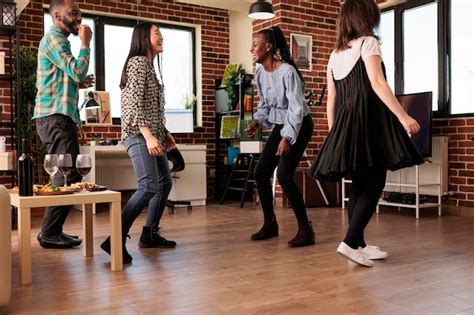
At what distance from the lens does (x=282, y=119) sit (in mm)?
3447

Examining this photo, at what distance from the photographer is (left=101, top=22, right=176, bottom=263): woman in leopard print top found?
2.91m

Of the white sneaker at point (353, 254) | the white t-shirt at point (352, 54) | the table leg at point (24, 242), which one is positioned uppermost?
the white t-shirt at point (352, 54)

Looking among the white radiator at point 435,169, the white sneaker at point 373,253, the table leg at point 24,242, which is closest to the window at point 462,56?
the white radiator at point 435,169

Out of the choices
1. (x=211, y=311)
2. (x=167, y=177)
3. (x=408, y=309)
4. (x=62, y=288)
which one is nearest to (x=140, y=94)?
(x=167, y=177)

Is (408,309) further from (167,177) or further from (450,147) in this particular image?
(450,147)

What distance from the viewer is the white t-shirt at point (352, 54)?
2676 mm

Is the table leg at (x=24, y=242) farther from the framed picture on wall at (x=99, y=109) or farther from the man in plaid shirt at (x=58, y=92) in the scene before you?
the framed picture on wall at (x=99, y=109)

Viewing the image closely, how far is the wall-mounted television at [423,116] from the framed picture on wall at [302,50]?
4.50 ft

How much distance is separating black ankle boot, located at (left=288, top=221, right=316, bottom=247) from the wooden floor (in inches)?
2.6

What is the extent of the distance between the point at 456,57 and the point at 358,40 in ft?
9.76

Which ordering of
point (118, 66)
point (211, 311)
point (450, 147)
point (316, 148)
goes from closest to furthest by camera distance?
point (211, 311), point (450, 147), point (316, 148), point (118, 66)

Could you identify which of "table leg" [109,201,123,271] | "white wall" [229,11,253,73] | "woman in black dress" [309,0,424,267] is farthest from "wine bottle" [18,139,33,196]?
"white wall" [229,11,253,73]

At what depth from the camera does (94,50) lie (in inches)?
256

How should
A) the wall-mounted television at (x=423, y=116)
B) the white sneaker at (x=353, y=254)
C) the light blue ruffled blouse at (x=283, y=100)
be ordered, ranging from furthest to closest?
the wall-mounted television at (x=423, y=116) → the light blue ruffled blouse at (x=283, y=100) → the white sneaker at (x=353, y=254)
